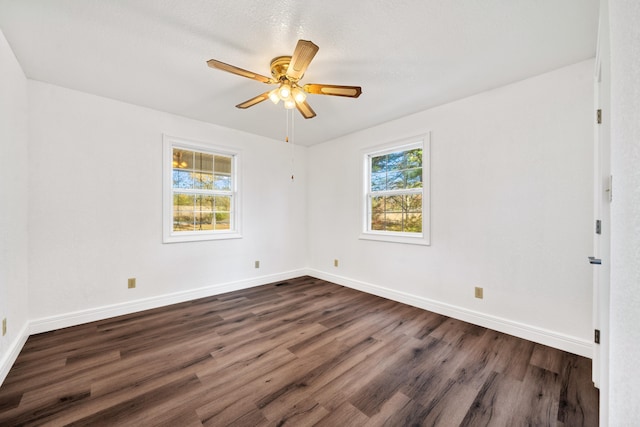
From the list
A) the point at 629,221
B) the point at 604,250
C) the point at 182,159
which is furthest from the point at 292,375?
the point at 182,159

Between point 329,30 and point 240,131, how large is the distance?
2.49 m

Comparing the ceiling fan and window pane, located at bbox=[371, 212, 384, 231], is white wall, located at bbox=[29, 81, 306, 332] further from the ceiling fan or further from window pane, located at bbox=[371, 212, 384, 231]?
window pane, located at bbox=[371, 212, 384, 231]

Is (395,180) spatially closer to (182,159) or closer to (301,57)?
(301,57)

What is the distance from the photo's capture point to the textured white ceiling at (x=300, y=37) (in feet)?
5.30

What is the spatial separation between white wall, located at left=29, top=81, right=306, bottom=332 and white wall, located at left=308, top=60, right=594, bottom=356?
8.64 ft

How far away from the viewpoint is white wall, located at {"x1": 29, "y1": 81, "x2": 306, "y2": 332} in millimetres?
2535

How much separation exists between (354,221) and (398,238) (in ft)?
2.62

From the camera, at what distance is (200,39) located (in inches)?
74.7

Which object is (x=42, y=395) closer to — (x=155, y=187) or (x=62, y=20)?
(x=155, y=187)

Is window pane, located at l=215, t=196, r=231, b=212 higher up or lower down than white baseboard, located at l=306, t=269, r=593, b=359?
higher up

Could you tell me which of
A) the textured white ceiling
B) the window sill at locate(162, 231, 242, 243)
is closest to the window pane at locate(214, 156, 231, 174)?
the window sill at locate(162, 231, 242, 243)

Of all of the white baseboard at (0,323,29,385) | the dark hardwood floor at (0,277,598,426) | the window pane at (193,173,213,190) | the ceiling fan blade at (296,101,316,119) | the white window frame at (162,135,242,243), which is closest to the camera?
the dark hardwood floor at (0,277,598,426)

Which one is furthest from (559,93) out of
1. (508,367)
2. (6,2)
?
(6,2)

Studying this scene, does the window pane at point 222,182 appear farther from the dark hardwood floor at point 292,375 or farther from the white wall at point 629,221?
the white wall at point 629,221
